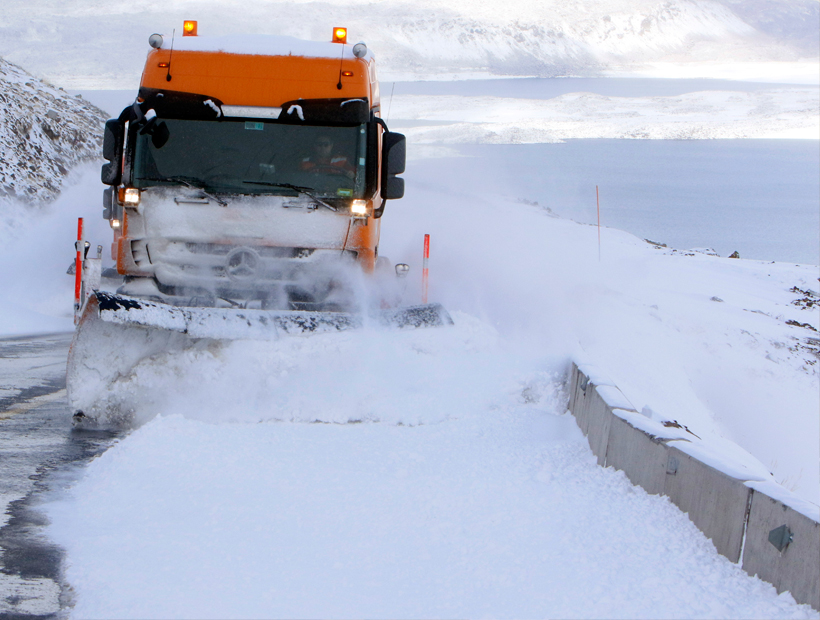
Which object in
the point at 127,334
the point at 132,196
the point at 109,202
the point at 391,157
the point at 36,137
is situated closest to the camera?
the point at 127,334

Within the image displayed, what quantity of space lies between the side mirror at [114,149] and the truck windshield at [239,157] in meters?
0.16

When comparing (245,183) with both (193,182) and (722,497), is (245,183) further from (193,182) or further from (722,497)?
(722,497)

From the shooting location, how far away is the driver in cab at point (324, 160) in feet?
23.9

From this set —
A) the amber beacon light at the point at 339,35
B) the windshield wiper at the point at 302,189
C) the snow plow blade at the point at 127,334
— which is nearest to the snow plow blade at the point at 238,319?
the snow plow blade at the point at 127,334

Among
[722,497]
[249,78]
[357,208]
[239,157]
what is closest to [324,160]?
[357,208]

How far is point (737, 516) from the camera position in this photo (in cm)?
365

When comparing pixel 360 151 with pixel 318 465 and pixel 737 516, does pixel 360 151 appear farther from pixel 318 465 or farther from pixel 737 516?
pixel 737 516

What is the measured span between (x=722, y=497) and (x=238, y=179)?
16.2 ft

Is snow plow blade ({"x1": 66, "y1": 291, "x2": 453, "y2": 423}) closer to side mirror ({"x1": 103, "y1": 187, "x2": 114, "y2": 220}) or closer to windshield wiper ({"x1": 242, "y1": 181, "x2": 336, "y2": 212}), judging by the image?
windshield wiper ({"x1": 242, "y1": 181, "x2": 336, "y2": 212})

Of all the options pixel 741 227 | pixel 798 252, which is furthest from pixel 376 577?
pixel 741 227

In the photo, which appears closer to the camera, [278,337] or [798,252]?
[278,337]

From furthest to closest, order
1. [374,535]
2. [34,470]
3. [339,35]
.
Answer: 1. [339,35]
2. [34,470]
3. [374,535]

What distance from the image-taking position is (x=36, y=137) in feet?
89.5

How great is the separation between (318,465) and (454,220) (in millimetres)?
12478
